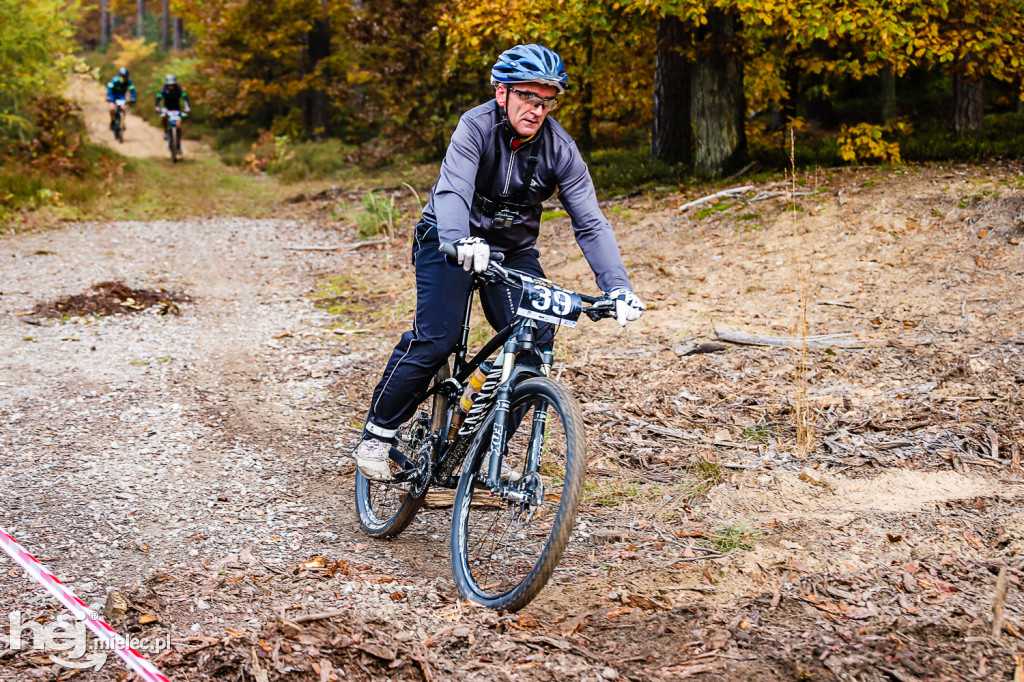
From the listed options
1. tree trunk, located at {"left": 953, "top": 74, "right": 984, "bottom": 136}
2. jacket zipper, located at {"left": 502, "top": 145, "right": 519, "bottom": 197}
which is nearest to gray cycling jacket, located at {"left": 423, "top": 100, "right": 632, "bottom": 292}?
jacket zipper, located at {"left": 502, "top": 145, "right": 519, "bottom": 197}

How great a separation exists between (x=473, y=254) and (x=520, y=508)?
106 cm

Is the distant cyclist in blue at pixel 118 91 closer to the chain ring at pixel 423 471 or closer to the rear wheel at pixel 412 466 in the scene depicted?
the rear wheel at pixel 412 466

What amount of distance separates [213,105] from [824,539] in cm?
2799

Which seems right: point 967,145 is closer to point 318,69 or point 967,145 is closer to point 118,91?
point 318,69

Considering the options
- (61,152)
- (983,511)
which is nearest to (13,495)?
(983,511)

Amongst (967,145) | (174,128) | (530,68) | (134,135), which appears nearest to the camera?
(530,68)

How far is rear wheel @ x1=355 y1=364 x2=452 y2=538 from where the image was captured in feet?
13.1

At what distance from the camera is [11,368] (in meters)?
6.73

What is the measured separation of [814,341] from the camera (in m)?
6.56

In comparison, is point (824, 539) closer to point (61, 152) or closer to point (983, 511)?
point (983, 511)

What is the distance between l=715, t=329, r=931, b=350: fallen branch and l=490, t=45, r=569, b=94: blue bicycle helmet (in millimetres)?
3476

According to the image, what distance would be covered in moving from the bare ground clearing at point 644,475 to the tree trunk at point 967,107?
4.86 meters

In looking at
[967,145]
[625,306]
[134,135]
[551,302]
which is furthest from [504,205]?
[134,135]

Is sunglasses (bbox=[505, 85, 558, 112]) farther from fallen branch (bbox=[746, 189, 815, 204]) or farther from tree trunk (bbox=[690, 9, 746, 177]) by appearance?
tree trunk (bbox=[690, 9, 746, 177])
